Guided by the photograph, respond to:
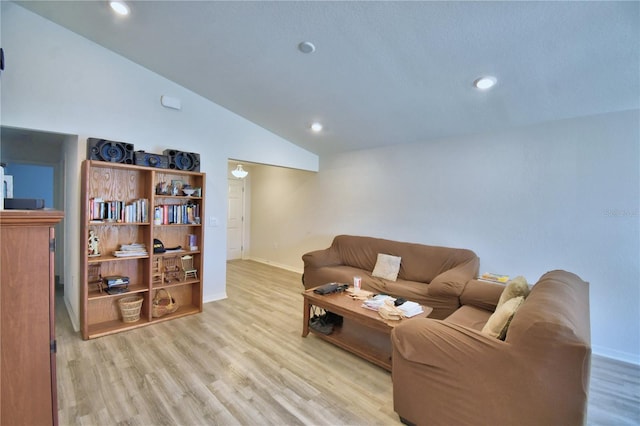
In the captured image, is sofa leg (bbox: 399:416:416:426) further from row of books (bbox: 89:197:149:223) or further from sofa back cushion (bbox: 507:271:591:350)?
row of books (bbox: 89:197:149:223)

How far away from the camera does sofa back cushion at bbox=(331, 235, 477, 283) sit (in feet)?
11.6

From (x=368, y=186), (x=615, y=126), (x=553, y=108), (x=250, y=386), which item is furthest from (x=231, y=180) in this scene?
(x=615, y=126)

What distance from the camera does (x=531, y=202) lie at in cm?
311

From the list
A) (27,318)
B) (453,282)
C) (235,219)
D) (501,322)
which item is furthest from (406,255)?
(235,219)

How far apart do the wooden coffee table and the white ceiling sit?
2160mm

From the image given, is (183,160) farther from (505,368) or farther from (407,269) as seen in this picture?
(505,368)

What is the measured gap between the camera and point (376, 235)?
453 centimetres

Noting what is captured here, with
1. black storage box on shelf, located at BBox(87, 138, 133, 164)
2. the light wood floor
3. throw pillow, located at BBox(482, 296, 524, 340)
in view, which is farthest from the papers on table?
black storage box on shelf, located at BBox(87, 138, 133, 164)

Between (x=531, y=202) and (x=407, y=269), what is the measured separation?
1.63m

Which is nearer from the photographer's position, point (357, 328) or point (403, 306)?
point (403, 306)

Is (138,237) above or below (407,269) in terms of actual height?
above

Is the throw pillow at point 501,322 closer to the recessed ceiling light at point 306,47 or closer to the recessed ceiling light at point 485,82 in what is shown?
the recessed ceiling light at point 485,82

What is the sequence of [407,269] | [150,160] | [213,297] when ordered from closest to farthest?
[150,160] → [407,269] → [213,297]

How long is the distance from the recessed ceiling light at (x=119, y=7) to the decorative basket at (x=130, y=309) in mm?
2800
